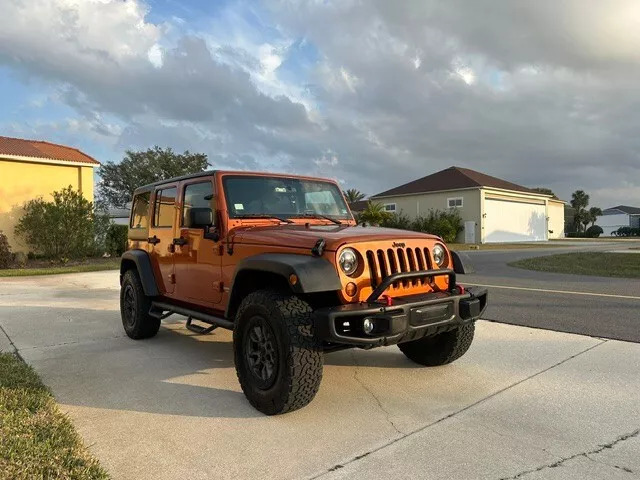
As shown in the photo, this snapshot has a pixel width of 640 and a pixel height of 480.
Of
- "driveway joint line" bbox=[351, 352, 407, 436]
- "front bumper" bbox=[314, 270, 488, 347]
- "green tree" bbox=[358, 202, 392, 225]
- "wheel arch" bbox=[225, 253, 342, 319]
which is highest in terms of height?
"green tree" bbox=[358, 202, 392, 225]

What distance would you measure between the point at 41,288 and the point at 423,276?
11.2m

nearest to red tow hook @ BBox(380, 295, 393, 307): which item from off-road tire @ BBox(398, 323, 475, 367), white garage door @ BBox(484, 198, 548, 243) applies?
off-road tire @ BBox(398, 323, 475, 367)

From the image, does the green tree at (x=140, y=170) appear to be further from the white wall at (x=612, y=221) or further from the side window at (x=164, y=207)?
the white wall at (x=612, y=221)

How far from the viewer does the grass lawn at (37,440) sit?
2.68 m

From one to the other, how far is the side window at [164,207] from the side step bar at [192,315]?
0.92m

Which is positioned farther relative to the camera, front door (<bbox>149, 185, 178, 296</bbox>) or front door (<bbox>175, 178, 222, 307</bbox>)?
front door (<bbox>149, 185, 178, 296</bbox>)

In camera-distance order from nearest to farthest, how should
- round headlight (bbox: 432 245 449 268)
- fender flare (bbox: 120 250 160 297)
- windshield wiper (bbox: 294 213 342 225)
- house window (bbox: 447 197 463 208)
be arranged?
round headlight (bbox: 432 245 449 268) < windshield wiper (bbox: 294 213 342 225) < fender flare (bbox: 120 250 160 297) < house window (bbox: 447 197 463 208)

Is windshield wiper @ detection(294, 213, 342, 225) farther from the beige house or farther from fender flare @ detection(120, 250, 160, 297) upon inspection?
the beige house

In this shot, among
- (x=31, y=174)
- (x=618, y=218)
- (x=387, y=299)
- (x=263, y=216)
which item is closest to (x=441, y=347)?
(x=387, y=299)

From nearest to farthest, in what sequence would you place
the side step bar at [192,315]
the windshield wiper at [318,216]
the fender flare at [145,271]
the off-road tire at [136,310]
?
the side step bar at [192,315] → the windshield wiper at [318,216] → the fender flare at [145,271] → the off-road tire at [136,310]

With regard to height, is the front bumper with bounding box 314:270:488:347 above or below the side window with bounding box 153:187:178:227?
below

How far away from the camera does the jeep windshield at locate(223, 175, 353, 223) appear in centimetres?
466

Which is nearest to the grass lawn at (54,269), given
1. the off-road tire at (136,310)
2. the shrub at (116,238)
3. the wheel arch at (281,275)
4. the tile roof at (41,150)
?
the shrub at (116,238)

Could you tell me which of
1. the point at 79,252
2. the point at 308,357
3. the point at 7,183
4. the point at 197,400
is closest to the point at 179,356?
the point at 197,400
